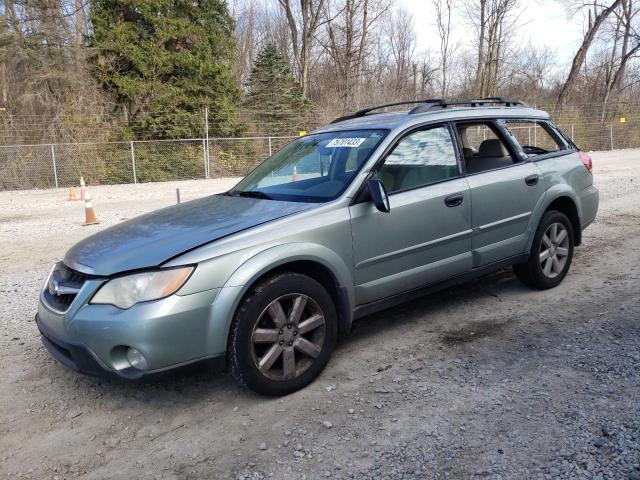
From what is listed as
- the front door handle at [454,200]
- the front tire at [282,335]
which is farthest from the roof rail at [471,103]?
the front tire at [282,335]

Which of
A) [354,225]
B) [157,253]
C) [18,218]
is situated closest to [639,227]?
[354,225]

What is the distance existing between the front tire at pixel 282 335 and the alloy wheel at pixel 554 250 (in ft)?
8.29

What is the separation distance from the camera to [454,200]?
13.4 feet

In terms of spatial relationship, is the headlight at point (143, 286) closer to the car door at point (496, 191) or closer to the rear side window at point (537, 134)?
the car door at point (496, 191)

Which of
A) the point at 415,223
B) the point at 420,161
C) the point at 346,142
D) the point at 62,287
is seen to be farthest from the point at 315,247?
the point at 62,287

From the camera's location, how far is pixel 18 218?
38.1 ft

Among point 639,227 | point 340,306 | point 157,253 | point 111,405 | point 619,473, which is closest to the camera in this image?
point 619,473

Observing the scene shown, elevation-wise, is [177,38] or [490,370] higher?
[177,38]

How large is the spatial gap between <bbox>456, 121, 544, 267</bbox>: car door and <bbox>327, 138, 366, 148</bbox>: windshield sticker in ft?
3.06

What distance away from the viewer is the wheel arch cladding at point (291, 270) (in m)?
2.94

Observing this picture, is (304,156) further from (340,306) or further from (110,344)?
(110,344)

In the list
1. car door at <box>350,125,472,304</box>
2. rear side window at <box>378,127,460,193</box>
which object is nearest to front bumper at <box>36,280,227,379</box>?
car door at <box>350,125,472,304</box>

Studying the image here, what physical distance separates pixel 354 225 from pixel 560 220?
2.52 meters

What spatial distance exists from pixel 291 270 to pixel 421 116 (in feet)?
5.78
